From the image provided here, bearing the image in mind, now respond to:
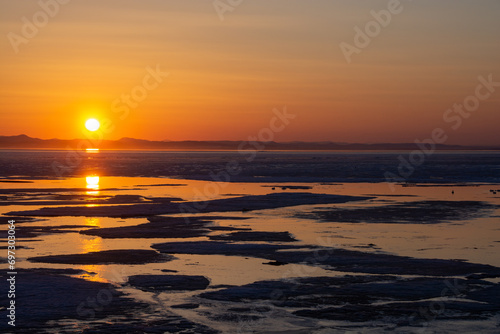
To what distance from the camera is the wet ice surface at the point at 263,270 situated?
11398 mm

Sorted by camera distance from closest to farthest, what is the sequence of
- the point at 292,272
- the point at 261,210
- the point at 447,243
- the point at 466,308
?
the point at 466,308, the point at 292,272, the point at 447,243, the point at 261,210

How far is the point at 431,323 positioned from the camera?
11.1 m

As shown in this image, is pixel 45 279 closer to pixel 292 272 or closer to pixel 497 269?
pixel 292 272

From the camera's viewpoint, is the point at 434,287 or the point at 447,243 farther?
the point at 447,243

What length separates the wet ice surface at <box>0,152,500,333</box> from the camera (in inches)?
449

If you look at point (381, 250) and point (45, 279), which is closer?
point (45, 279)

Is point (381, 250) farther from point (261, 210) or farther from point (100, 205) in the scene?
point (100, 205)

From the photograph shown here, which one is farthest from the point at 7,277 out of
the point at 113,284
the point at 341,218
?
the point at 341,218

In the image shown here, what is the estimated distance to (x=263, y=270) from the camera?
15477 mm

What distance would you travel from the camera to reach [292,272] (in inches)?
599

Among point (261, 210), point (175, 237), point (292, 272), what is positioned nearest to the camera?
point (292, 272)

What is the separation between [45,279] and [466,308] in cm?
836

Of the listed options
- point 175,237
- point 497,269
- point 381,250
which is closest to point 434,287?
point 497,269

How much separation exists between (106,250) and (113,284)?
4387mm
